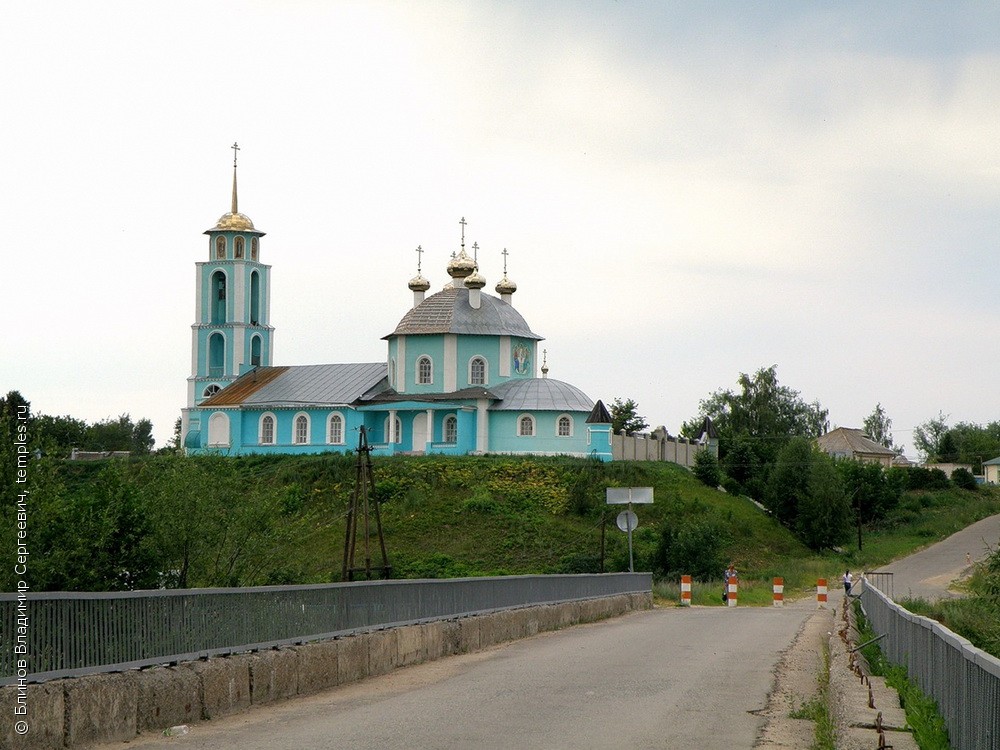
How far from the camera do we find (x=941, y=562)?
56.4 meters

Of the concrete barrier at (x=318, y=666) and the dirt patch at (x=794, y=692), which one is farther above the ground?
the concrete barrier at (x=318, y=666)

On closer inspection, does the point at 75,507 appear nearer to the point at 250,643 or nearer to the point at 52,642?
the point at 250,643

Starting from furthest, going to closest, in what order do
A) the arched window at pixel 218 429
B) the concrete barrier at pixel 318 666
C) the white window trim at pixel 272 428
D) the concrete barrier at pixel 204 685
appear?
1. the arched window at pixel 218 429
2. the white window trim at pixel 272 428
3. the concrete barrier at pixel 318 666
4. the concrete barrier at pixel 204 685

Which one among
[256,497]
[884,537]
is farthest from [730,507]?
[256,497]

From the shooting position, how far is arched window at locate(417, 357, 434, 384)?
7381cm

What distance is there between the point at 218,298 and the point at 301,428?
36.5ft

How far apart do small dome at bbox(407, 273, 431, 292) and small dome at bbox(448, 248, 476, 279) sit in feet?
7.31

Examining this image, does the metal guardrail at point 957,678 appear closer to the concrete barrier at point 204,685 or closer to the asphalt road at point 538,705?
the asphalt road at point 538,705

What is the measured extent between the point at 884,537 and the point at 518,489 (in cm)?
1872

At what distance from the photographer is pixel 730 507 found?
66.6 meters

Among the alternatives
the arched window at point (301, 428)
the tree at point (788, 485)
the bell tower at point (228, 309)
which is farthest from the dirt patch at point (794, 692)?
the bell tower at point (228, 309)

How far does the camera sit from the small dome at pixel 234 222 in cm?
8125

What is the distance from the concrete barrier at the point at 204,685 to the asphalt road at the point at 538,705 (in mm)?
189

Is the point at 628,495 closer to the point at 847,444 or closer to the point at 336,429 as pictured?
the point at 336,429
